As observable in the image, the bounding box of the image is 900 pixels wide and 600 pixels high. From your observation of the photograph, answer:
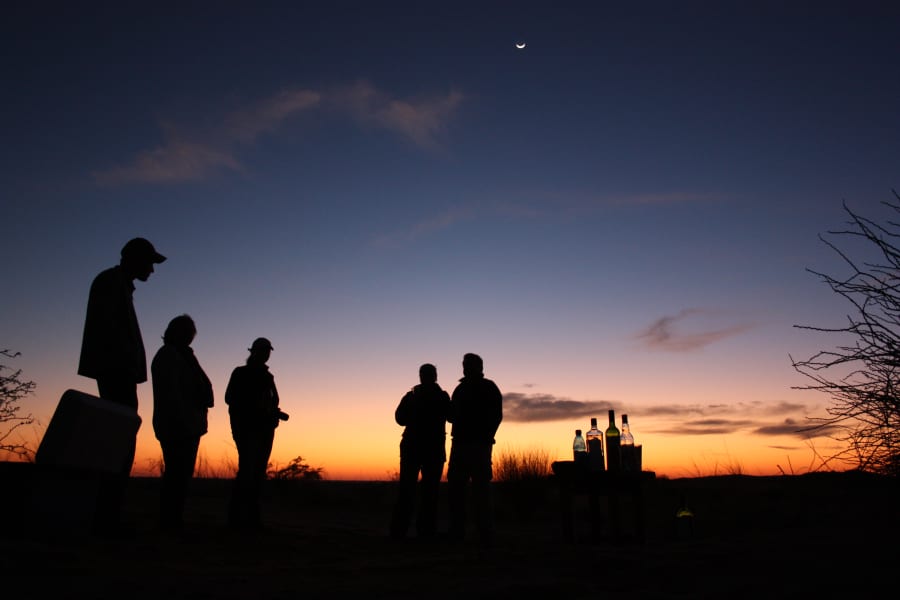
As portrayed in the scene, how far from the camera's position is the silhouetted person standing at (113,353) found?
5.37 m

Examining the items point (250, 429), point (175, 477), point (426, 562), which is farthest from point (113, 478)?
point (426, 562)

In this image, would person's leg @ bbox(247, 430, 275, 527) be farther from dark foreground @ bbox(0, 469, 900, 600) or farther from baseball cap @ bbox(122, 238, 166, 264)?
baseball cap @ bbox(122, 238, 166, 264)

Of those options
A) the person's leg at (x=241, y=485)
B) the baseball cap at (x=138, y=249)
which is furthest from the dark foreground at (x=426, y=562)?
the baseball cap at (x=138, y=249)

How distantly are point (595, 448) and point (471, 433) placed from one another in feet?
4.34

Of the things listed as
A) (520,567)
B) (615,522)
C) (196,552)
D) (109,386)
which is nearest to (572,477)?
(615,522)

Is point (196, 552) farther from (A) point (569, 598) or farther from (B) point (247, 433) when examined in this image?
(A) point (569, 598)

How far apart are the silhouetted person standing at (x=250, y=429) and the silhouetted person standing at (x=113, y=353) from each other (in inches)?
59.7

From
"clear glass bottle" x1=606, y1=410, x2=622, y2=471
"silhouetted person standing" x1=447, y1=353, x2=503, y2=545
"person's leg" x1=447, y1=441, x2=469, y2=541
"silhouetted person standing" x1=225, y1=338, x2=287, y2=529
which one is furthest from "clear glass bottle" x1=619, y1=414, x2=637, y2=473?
"silhouetted person standing" x1=225, y1=338, x2=287, y2=529

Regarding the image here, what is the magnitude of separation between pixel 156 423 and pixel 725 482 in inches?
505

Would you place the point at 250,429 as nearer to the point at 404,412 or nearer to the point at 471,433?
the point at 404,412

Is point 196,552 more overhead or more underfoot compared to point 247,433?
more underfoot

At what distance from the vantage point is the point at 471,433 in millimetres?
7414

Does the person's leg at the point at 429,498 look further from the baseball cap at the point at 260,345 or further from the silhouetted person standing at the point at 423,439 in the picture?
the baseball cap at the point at 260,345

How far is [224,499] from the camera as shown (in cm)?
1192
